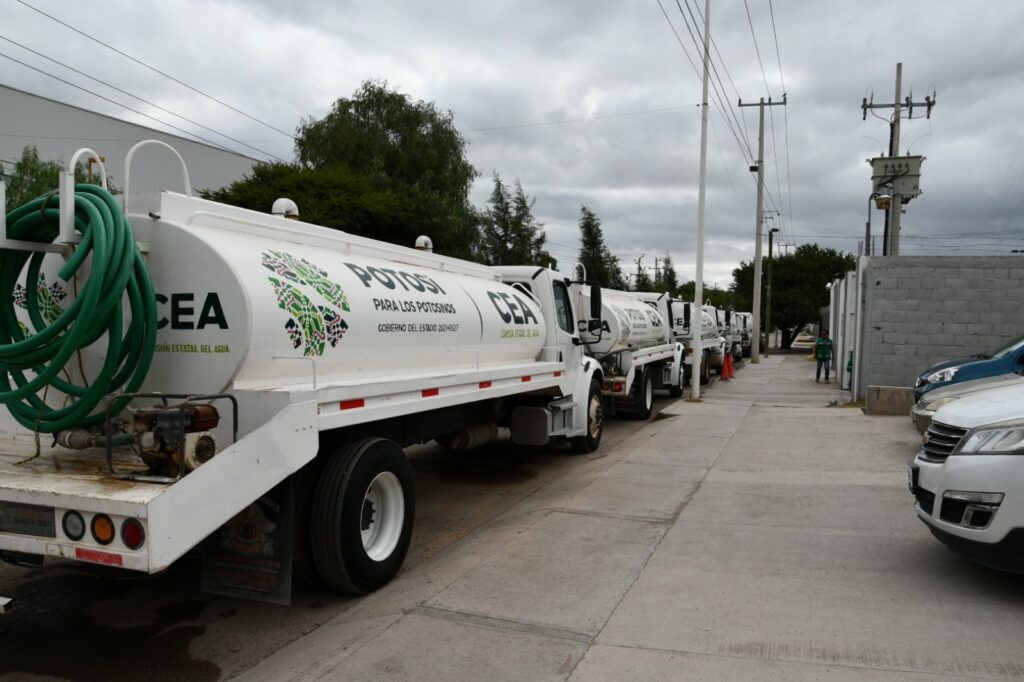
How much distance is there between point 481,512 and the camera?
7.87 meters

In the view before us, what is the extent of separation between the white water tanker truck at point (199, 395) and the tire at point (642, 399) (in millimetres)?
9478

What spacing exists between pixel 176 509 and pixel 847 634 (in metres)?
3.74

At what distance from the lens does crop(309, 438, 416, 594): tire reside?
4879 mm

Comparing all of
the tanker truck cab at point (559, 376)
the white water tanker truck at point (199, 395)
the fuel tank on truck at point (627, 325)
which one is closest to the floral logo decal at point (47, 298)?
the white water tanker truck at point (199, 395)

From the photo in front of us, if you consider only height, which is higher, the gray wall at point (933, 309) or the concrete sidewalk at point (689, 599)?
the gray wall at point (933, 309)

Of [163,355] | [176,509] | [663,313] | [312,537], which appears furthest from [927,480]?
[663,313]

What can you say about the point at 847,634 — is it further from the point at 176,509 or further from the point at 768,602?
the point at 176,509

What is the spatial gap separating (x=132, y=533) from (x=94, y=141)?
136ft

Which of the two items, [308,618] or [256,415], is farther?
[308,618]

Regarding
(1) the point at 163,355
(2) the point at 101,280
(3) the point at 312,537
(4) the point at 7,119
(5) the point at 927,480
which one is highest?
(4) the point at 7,119

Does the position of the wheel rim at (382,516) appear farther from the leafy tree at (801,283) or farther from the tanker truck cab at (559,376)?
the leafy tree at (801,283)

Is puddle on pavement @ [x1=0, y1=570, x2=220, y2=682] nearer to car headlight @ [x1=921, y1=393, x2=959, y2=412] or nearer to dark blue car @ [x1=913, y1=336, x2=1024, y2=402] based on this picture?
car headlight @ [x1=921, y1=393, x2=959, y2=412]

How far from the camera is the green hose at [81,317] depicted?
13.4 feet

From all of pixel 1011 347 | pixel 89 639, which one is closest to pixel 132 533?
pixel 89 639
